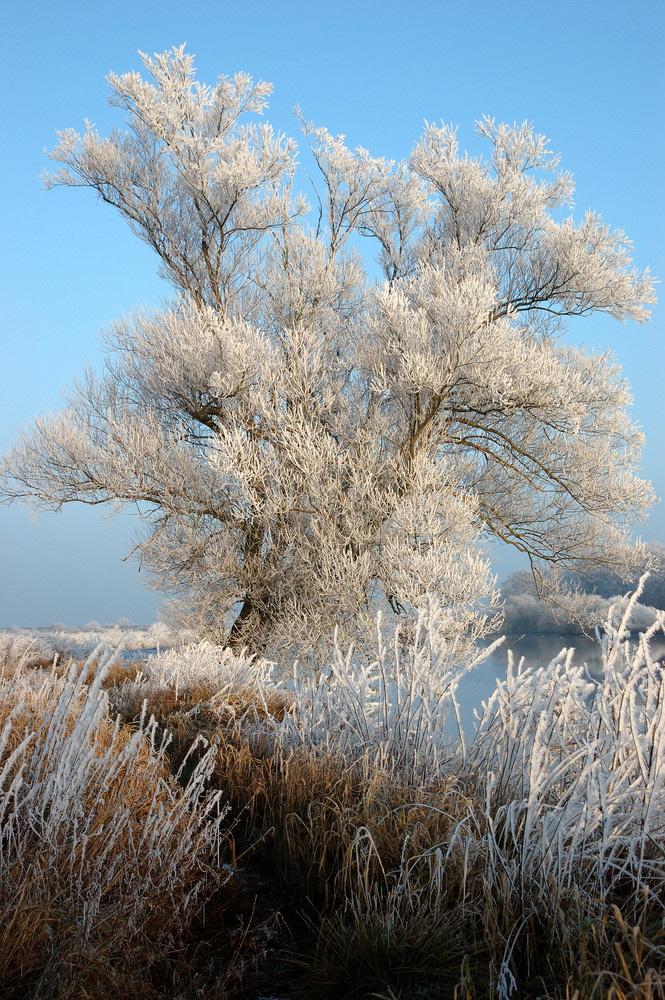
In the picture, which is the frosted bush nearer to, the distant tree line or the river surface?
the river surface

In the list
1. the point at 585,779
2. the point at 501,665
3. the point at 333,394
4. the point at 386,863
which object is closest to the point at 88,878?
the point at 386,863

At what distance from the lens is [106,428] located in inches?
361

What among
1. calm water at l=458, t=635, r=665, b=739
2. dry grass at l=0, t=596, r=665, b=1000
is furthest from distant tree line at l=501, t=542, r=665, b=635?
dry grass at l=0, t=596, r=665, b=1000

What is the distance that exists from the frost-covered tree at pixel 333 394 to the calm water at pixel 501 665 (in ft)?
4.14

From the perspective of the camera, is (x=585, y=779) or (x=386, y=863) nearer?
(x=585, y=779)

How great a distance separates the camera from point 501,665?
4.77 meters

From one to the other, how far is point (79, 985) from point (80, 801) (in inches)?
21.8

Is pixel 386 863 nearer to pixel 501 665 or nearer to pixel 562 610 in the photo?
pixel 501 665

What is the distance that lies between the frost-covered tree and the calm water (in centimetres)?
126

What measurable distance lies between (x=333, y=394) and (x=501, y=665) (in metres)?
5.57

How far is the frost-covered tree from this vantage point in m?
8.25

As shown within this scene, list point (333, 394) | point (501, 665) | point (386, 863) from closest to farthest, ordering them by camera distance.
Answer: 1. point (386, 863)
2. point (501, 665)
3. point (333, 394)

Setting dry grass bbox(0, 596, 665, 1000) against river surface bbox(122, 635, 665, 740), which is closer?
dry grass bbox(0, 596, 665, 1000)

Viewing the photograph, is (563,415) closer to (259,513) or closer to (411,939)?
(259,513)
